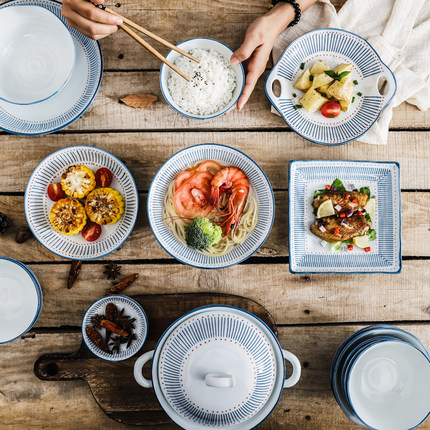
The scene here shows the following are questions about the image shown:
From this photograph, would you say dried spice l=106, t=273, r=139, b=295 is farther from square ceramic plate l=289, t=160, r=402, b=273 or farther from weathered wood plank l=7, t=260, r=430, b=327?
square ceramic plate l=289, t=160, r=402, b=273

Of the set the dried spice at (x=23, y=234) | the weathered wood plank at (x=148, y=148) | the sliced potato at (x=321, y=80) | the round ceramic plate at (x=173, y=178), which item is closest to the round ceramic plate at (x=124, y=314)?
the round ceramic plate at (x=173, y=178)

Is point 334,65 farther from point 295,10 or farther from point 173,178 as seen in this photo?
point 173,178

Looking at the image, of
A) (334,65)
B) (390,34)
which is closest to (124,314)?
(334,65)

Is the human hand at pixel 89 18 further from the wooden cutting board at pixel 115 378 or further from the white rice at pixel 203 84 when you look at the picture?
the wooden cutting board at pixel 115 378

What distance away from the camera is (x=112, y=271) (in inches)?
84.8

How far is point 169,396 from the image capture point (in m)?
1.85

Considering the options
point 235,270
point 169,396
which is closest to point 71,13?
point 235,270

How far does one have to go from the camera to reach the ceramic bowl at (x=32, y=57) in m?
2.01

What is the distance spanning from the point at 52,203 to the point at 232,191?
1.04m

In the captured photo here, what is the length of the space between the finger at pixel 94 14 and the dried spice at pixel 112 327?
5.19 ft

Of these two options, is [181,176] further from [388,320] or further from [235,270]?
[388,320]

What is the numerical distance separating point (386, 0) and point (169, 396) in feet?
8.38

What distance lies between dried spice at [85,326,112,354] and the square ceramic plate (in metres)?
1.17

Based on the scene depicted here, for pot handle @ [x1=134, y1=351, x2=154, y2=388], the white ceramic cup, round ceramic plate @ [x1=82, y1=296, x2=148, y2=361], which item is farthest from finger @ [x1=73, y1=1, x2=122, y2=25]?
the white ceramic cup
